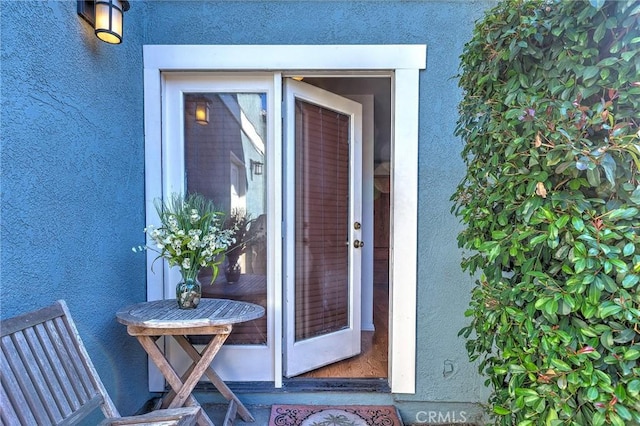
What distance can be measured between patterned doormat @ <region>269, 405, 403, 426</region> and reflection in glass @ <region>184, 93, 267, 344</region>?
1.56ft

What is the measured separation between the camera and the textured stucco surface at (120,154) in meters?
1.25

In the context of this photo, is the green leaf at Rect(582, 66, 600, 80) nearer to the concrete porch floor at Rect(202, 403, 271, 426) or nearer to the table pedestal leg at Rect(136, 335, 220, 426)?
the table pedestal leg at Rect(136, 335, 220, 426)

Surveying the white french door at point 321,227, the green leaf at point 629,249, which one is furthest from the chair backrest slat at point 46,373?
the green leaf at point 629,249

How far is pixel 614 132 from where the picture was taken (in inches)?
33.9

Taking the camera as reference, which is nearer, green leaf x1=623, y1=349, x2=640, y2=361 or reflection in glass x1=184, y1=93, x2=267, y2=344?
green leaf x1=623, y1=349, x2=640, y2=361

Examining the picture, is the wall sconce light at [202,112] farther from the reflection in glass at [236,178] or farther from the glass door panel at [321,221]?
the glass door panel at [321,221]

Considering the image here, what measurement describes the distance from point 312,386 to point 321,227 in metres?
1.13

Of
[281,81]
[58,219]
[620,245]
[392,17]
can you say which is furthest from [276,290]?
[392,17]

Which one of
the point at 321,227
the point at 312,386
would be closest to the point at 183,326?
the point at 312,386

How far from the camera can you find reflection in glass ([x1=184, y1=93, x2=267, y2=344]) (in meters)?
2.21

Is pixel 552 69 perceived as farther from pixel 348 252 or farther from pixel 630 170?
pixel 348 252

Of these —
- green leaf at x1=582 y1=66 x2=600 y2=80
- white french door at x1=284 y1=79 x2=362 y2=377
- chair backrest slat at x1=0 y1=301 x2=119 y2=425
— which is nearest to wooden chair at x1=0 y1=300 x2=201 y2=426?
chair backrest slat at x1=0 y1=301 x2=119 y2=425

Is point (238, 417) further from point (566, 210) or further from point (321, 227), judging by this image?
point (566, 210)

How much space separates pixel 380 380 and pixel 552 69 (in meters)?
2.05
